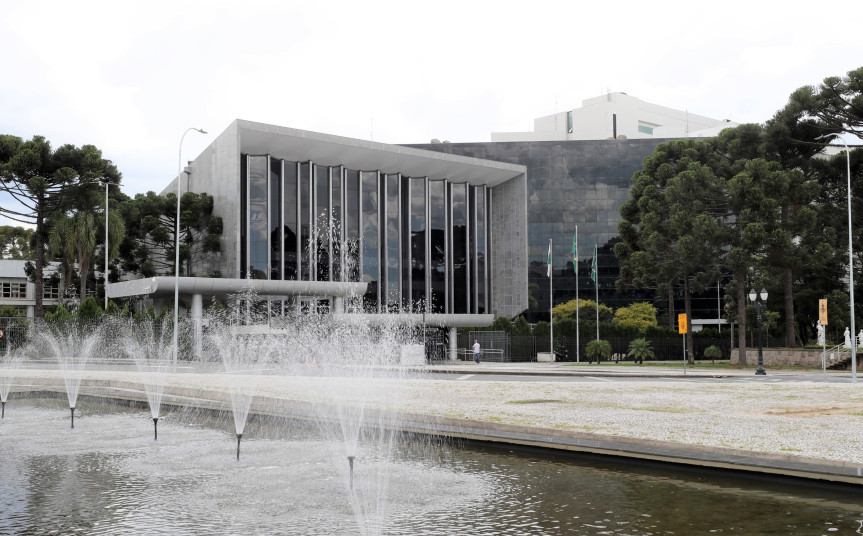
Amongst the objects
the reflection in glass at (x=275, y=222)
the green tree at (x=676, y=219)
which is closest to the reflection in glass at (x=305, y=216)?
the reflection in glass at (x=275, y=222)

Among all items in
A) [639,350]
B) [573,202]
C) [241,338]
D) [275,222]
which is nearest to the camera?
Result: [241,338]

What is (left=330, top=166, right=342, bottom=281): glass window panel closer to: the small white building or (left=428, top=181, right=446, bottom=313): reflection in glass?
(left=428, top=181, right=446, bottom=313): reflection in glass

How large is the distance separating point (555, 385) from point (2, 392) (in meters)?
16.6

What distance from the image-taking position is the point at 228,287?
49062 mm

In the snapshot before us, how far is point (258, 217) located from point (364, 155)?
10529 mm

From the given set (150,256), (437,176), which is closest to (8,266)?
(150,256)

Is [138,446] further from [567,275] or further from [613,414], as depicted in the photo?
[567,275]

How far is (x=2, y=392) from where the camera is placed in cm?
2278

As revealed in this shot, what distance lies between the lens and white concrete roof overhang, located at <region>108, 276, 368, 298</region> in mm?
46906

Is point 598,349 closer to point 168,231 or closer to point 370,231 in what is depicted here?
point 370,231

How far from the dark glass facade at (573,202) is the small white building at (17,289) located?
52.7 metres

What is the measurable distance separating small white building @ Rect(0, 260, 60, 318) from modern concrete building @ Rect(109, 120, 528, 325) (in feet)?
97.2

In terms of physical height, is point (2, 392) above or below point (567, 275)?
below

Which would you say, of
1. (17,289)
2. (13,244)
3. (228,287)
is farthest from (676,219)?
(13,244)
